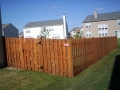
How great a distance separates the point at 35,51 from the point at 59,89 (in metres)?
3.46

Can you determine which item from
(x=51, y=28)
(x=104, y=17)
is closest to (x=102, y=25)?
(x=104, y=17)

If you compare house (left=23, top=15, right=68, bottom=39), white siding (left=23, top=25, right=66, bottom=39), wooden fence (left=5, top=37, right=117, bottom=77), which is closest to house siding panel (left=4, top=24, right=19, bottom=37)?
house (left=23, top=15, right=68, bottom=39)

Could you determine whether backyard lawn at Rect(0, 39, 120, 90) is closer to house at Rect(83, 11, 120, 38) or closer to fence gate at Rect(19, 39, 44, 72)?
fence gate at Rect(19, 39, 44, 72)

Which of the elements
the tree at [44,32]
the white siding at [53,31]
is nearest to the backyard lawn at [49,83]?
the white siding at [53,31]

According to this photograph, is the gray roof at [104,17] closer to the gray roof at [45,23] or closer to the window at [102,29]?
the window at [102,29]

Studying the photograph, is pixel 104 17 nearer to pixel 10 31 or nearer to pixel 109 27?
pixel 109 27

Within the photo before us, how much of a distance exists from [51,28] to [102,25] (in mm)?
20907

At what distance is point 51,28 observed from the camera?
5653cm

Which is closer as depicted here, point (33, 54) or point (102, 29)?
point (33, 54)

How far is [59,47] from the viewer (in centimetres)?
739

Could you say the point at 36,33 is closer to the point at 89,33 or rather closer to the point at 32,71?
the point at 89,33

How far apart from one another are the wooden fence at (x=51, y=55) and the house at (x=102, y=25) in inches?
1680

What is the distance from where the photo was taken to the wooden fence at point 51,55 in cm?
723

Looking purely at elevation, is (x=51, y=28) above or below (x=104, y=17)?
below
